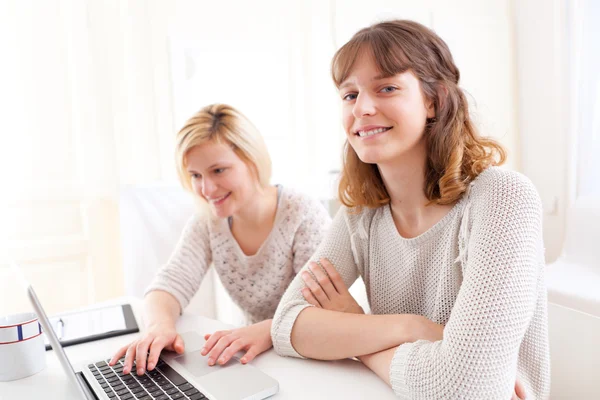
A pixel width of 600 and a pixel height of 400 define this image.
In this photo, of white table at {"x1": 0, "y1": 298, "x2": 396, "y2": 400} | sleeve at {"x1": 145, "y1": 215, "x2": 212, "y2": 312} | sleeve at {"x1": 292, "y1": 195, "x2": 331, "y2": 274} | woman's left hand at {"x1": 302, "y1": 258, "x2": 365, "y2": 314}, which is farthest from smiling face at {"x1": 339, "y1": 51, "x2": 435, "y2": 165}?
sleeve at {"x1": 145, "y1": 215, "x2": 212, "y2": 312}

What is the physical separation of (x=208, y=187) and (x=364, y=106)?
25.2 inches

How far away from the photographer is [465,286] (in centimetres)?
79

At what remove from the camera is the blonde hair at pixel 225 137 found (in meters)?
1.41

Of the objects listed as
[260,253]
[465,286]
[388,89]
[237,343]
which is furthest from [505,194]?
[260,253]

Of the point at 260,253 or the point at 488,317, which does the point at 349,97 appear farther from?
the point at 260,253

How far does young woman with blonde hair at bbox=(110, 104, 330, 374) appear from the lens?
1.40 meters

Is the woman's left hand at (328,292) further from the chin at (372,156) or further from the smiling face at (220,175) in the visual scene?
the smiling face at (220,175)

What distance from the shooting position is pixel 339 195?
1.14m

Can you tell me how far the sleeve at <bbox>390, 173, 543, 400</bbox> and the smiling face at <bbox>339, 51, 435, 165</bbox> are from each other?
20cm

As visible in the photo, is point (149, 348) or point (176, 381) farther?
point (149, 348)

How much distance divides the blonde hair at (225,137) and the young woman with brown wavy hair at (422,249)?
16.3 inches

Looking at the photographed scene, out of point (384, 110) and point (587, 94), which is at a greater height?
point (587, 94)

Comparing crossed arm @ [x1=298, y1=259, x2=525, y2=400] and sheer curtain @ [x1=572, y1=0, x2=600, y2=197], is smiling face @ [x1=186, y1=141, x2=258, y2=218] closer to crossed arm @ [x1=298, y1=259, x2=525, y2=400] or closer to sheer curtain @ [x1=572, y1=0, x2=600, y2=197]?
crossed arm @ [x1=298, y1=259, x2=525, y2=400]

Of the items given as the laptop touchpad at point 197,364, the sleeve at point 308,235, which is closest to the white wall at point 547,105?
the sleeve at point 308,235
